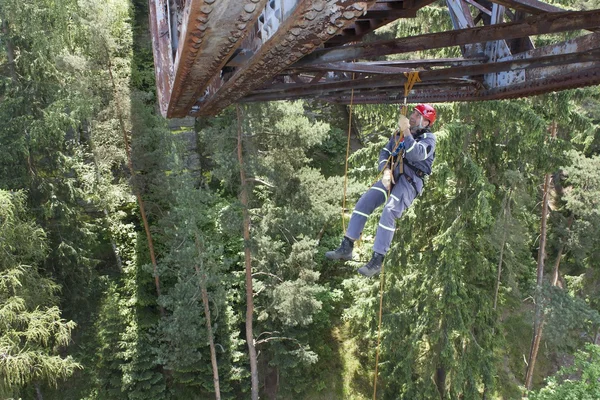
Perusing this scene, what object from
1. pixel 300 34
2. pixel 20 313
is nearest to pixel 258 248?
pixel 20 313

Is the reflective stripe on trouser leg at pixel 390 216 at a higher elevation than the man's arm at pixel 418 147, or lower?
lower

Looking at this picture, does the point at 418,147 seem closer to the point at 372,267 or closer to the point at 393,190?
the point at 393,190

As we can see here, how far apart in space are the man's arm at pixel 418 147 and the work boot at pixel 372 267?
3.51 ft

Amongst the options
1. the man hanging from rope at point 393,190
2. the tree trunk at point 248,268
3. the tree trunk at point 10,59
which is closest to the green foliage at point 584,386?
the man hanging from rope at point 393,190

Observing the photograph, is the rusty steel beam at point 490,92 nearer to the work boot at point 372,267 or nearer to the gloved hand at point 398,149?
the gloved hand at point 398,149

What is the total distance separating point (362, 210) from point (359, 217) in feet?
0.27

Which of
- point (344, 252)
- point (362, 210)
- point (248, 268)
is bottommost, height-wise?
point (248, 268)

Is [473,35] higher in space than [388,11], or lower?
lower

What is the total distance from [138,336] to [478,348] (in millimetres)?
10242

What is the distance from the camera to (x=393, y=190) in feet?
15.4

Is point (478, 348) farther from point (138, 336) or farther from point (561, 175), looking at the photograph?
point (561, 175)

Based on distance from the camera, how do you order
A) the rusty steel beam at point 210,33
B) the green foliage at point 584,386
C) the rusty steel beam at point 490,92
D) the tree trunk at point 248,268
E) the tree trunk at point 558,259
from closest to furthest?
1. the rusty steel beam at point 210,33
2. the rusty steel beam at point 490,92
3. the green foliage at point 584,386
4. the tree trunk at point 248,268
5. the tree trunk at point 558,259

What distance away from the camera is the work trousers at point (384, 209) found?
4516 mm

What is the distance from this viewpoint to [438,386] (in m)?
12.7
